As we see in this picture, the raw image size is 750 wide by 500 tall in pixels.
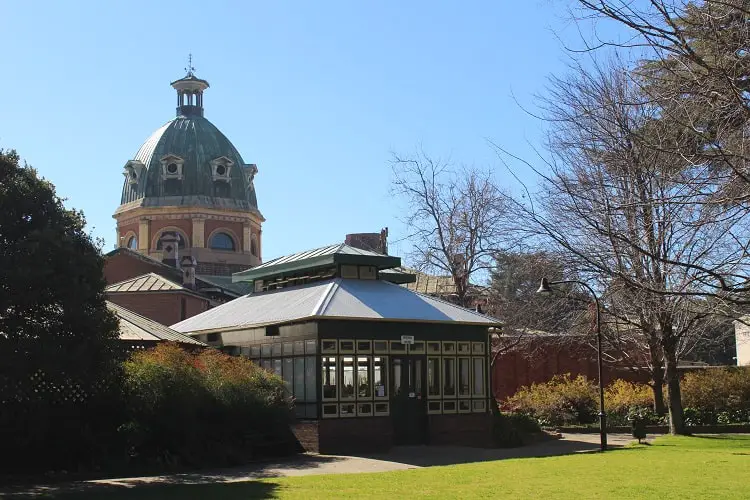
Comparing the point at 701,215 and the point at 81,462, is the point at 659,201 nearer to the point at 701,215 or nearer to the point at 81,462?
the point at 701,215

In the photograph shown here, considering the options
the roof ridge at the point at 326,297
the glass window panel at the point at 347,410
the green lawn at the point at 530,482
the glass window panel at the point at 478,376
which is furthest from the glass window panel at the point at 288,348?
the green lawn at the point at 530,482

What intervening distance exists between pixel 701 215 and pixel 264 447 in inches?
638

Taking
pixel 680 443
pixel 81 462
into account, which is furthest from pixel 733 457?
pixel 81 462

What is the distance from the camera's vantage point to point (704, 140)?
9625mm

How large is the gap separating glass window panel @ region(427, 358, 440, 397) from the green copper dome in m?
44.5

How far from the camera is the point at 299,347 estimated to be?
1021 inches

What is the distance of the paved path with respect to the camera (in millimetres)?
18344

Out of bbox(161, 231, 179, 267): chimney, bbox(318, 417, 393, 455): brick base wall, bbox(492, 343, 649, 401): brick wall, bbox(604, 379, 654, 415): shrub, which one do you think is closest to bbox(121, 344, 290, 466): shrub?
bbox(318, 417, 393, 455): brick base wall

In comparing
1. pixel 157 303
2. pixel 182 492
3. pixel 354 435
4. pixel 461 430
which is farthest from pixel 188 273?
pixel 182 492

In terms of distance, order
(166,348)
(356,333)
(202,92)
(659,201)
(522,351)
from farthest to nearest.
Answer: (202,92)
(522,351)
(356,333)
(166,348)
(659,201)

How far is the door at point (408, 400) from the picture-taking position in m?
26.2

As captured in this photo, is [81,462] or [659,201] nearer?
[659,201]

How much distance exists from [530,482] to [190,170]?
56.3 m

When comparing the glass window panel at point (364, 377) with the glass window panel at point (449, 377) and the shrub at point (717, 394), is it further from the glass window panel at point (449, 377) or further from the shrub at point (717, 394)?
the shrub at point (717, 394)
